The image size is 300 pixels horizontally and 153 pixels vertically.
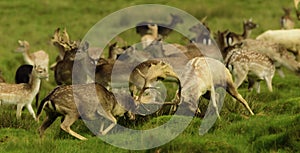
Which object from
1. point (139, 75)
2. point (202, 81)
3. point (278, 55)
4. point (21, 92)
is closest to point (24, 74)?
point (21, 92)

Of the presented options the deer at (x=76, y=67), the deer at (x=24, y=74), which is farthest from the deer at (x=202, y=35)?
the deer at (x=24, y=74)

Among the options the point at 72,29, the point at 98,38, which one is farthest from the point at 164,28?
the point at 72,29

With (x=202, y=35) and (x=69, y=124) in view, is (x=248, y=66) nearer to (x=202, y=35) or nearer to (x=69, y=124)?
(x=69, y=124)

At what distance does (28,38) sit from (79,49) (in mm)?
9533

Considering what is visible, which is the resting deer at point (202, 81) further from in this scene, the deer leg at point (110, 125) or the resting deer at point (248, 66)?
the resting deer at point (248, 66)

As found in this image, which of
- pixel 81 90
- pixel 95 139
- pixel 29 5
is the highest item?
pixel 29 5

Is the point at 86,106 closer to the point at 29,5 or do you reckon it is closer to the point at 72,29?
the point at 72,29

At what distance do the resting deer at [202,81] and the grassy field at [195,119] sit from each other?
32 centimetres

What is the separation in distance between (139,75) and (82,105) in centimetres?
305

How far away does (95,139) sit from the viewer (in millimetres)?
8453

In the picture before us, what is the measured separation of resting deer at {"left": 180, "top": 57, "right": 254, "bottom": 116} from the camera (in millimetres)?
9164

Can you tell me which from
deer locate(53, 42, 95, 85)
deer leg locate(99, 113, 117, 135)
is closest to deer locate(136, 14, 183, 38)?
deer locate(53, 42, 95, 85)

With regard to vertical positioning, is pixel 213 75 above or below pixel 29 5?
below

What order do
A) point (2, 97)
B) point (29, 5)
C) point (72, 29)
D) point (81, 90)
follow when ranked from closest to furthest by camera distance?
Result: point (81, 90) < point (2, 97) < point (72, 29) < point (29, 5)
